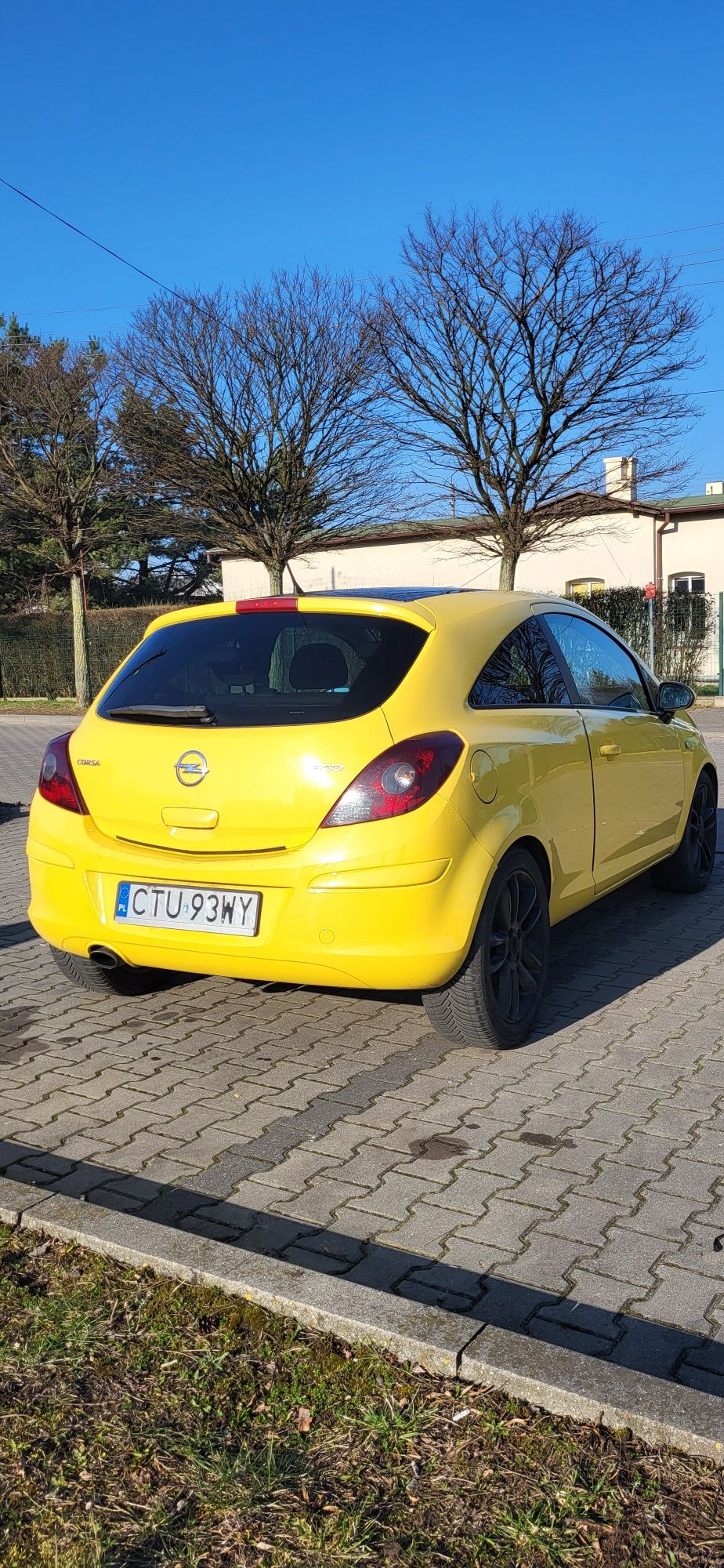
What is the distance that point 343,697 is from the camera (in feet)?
13.3

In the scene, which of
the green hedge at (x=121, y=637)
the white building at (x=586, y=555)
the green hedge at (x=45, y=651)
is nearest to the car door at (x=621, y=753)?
the green hedge at (x=121, y=637)

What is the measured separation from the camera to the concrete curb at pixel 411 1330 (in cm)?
217

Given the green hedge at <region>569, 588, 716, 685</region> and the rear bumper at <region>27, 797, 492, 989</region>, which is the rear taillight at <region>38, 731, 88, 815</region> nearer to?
the rear bumper at <region>27, 797, 492, 989</region>

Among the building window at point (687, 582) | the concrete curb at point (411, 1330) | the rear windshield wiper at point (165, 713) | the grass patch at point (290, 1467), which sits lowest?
the grass patch at point (290, 1467)

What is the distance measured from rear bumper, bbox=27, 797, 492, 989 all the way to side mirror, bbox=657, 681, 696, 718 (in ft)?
8.14

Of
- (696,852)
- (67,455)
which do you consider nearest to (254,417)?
(67,455)

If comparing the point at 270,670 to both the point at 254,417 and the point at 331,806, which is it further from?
the point at 254,417

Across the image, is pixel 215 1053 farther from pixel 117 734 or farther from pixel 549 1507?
pixel 549 1507

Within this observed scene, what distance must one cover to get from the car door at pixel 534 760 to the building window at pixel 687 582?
33.0 m

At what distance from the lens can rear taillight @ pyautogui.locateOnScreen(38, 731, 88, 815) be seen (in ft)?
14.5

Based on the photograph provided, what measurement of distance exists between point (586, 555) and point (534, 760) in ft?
114

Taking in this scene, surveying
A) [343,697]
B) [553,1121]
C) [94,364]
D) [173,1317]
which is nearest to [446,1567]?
[173,1317]

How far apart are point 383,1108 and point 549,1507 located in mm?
1925

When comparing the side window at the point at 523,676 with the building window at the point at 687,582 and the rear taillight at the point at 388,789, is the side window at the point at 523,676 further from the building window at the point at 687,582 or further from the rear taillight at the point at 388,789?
the building window at the point at 687,582
